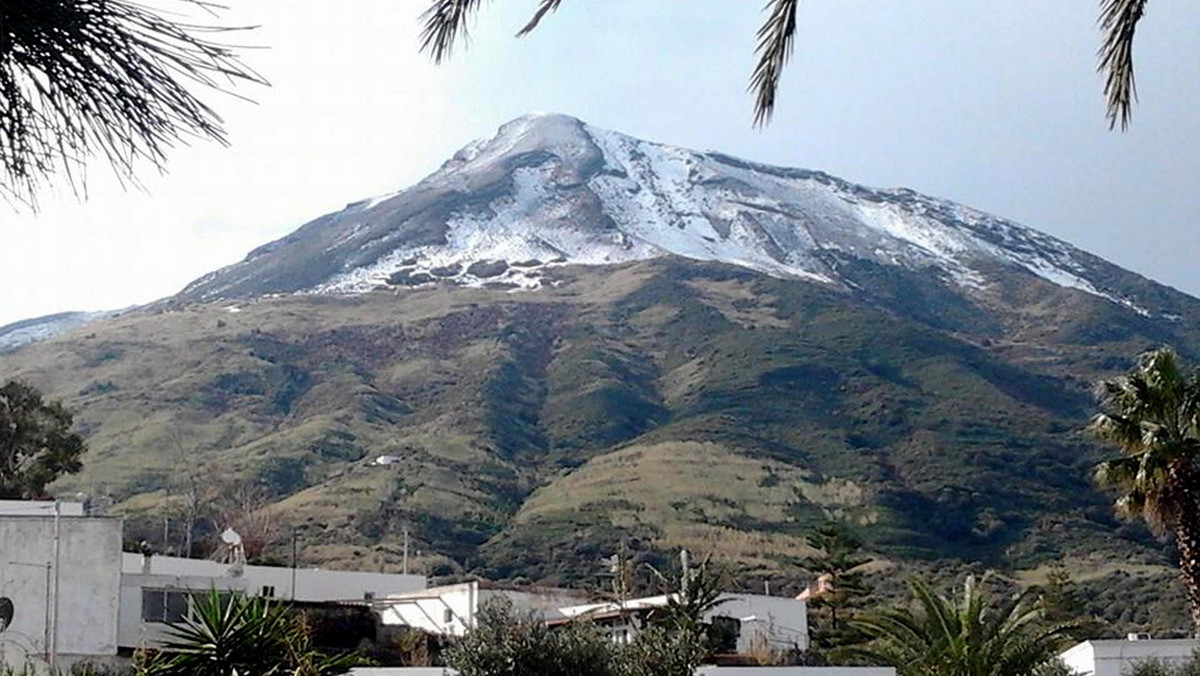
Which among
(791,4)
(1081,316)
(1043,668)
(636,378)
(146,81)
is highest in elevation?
(1081,316)

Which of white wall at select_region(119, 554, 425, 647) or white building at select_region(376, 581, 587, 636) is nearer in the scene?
white wall at select_region(119, 554, 425, 647)

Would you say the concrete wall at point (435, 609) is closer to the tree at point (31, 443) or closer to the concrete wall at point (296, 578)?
the concrete wall at point (296, 578)

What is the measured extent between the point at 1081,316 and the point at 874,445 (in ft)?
182

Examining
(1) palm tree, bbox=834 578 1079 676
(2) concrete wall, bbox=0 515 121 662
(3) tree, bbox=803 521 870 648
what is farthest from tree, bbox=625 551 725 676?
(3) tree, bbox=803 521 870 648

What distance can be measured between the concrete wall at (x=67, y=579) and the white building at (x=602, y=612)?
9325mm

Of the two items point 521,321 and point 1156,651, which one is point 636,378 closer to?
point 521,321

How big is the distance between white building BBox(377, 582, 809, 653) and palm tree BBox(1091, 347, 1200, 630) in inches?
523

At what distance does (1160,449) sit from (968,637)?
4.29 m

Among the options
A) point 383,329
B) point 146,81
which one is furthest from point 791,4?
point 383,329

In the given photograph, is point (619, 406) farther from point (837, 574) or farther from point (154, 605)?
point (154, 605)

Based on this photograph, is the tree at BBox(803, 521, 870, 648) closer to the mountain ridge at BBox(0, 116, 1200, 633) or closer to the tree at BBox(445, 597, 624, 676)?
the mountain ridge at BBox(0, 116, 1200, 633)

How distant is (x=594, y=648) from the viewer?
24.4 m

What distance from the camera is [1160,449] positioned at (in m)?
24.9

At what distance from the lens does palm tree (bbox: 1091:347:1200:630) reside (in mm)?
24125
